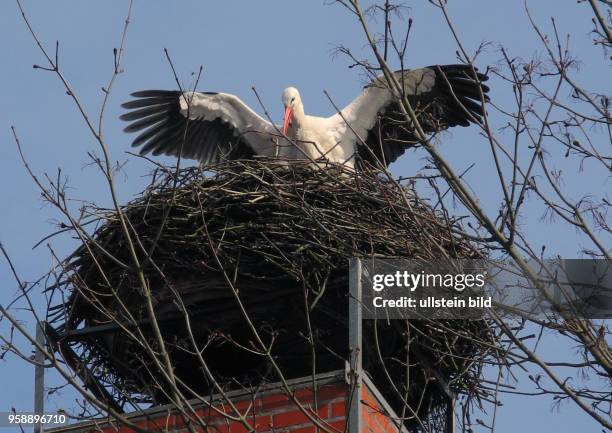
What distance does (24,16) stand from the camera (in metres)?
5.41

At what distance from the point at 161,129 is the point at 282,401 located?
4.85 m

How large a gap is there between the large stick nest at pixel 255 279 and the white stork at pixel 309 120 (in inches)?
68.7

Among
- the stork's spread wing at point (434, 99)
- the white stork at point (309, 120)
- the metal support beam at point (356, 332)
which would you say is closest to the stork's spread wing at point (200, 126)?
the white stork at point (309, 120)

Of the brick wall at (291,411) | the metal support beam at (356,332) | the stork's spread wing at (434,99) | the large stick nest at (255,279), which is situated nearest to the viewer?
the metal support beam at (356,332)

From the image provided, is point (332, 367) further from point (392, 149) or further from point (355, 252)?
Answer: point (392, 149)

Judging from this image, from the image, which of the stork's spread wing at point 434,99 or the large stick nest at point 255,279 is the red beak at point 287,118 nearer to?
the stork's spread wing at point 434,99

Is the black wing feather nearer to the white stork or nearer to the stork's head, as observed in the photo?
the white stork

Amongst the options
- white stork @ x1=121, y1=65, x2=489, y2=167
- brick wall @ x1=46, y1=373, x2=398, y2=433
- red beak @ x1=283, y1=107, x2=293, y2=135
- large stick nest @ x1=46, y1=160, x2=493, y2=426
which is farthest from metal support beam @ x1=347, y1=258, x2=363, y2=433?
red beak @ x1=283, y1=107, x2=293, y2=135

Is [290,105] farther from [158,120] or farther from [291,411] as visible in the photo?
[291,411]

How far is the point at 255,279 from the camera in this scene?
7.40 meters

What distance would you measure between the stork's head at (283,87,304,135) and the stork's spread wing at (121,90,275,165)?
0.14m

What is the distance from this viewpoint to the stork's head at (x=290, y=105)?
982 cm

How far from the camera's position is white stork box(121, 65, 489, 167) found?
9.70m

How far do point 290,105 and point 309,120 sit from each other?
0.18m
